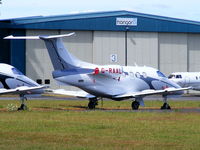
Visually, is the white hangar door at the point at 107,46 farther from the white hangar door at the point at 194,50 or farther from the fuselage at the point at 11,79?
the fuselage at the point at 11,79

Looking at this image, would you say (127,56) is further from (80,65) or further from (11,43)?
(80,65)

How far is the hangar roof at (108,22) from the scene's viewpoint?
66562 mm

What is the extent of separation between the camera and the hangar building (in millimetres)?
66875

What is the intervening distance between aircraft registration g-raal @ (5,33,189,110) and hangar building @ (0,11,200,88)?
87.7 feet

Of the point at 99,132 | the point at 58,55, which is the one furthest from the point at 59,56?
the point at 99,132

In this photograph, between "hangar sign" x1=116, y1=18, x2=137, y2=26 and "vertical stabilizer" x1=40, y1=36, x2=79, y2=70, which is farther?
"hangar sign" x1=116, y1=18, x2=137, y2=26

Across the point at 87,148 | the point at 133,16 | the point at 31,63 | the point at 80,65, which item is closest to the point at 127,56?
the point at 133,16

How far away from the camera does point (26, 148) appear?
16.6m

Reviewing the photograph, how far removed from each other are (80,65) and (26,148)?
20959mm

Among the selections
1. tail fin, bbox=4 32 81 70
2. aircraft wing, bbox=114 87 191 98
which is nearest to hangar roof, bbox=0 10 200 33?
tail fin, bbox=4 32 81 70

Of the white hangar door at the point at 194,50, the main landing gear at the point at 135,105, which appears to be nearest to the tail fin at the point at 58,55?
the main landing gear at the point at 135,105

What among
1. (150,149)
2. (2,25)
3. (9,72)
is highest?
(2,25)

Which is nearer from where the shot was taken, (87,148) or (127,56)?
(87,148)

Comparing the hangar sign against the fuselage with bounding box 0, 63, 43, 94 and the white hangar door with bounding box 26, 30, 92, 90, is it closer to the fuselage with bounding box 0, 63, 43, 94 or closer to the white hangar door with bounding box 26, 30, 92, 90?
the white hangar door with bounding box 26, 30, 92, 90
